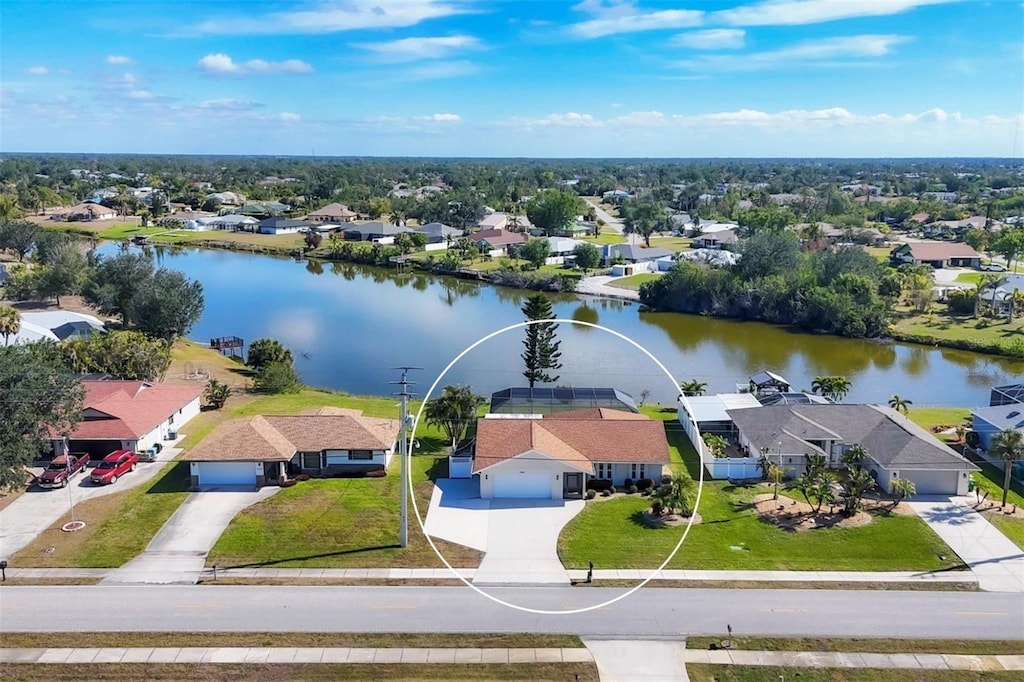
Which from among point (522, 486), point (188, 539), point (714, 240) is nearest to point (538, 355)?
point (522, 486)

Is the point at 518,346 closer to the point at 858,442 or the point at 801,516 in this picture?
the point at 858,442

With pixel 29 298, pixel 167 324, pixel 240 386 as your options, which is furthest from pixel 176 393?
pixel 29 298

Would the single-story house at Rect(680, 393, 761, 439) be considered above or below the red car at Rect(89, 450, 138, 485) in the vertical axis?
above

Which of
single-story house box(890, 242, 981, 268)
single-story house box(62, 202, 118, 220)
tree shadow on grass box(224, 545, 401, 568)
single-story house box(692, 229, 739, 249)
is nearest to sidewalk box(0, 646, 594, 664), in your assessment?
tree shadow on grass box(224, 545, 401, 568)

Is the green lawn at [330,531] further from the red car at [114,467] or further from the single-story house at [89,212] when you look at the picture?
the single-story house at [89,212]

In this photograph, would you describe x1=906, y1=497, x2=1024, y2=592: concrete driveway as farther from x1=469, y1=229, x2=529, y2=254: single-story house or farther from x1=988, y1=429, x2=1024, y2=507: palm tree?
x1=469, y1=229, x2=529, y2=254: single-story house

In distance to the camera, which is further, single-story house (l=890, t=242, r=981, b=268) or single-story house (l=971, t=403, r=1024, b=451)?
single-story house (l=890, t=242, r=981, b=268)

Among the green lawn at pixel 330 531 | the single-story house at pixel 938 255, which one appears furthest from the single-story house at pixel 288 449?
the single-story house at pixel 938 255
